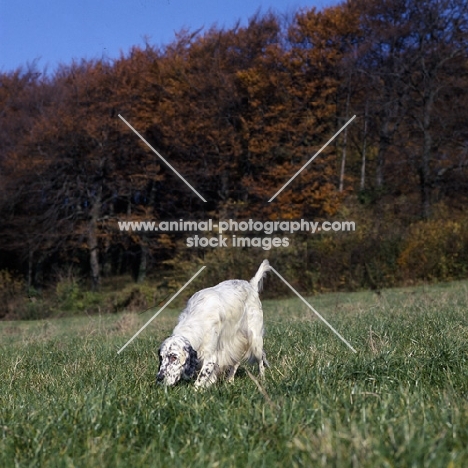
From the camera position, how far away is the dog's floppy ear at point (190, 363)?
6.44 m

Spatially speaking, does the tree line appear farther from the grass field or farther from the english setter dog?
the grass field

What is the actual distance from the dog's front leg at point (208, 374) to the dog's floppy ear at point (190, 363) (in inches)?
3.4

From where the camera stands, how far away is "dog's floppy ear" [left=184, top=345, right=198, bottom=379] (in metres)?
6.44

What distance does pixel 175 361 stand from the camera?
633cm

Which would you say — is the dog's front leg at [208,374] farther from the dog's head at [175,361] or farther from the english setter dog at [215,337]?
the dog's head at [175,361]

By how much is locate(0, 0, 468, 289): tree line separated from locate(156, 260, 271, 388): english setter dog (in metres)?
22.8

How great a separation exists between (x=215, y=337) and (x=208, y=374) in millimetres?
531

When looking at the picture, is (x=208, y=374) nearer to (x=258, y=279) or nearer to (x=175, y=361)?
(x=175, y=361)

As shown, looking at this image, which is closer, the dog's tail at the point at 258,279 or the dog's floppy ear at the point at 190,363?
the dog's floppy ear at the point at 190,363

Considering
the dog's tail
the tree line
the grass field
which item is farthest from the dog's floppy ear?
the tree line

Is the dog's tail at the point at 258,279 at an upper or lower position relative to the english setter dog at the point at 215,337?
upper

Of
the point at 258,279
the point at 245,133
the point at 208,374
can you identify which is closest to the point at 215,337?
the point at 208,374

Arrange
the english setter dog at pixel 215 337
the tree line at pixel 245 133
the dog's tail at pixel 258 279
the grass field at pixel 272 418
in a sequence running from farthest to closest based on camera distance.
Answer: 1. the tree line at pixel 245 133
2. the dog's tail at pixel 258 279
3. the english setter dog at pixel 215 337
4. the grass field at pixel 272 418

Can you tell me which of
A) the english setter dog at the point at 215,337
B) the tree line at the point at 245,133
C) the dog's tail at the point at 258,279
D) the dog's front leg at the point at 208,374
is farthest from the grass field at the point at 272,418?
the tree line at the point at 245,133
